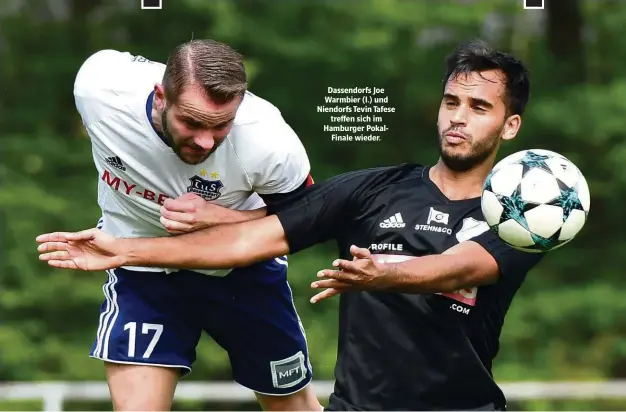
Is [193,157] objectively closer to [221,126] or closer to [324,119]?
[221,126]

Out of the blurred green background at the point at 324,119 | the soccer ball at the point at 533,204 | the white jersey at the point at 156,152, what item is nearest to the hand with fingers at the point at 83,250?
the white jersey at the point at 156,152

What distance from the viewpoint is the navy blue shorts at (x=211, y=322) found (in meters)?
4.84

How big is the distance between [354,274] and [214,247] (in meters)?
0.73

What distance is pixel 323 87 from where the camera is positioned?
33.0 ft

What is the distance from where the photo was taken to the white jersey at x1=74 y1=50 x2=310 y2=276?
457 cm

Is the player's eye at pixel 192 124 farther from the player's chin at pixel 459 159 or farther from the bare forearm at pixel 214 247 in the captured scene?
the player's chin at pixel 459 159

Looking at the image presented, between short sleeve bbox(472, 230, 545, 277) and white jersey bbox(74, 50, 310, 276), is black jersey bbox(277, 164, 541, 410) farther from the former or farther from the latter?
white jersey bbox(74, 50, 310, 276)

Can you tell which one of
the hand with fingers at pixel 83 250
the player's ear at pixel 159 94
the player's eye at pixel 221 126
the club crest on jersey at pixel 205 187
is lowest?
the hand with fingers at pixel 83 250

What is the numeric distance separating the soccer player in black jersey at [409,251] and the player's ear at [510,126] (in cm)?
5

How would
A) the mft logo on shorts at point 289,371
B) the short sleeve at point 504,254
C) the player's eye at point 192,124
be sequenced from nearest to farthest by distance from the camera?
the player's eye at point 192,124 < the short sleeve at point 504,254 < the mft logo on shorts at point 289,371

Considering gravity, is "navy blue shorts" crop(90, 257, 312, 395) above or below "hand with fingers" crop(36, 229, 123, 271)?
below

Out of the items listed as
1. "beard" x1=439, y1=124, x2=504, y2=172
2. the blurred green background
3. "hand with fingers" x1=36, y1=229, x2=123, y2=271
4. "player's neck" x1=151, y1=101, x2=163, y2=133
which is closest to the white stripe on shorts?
"hand with fingers" x1=36, y1=229, x2=123, y2=271

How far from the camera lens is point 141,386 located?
4742 mm

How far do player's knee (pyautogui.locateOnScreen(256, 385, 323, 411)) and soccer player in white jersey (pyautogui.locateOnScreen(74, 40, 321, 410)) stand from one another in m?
0.08
